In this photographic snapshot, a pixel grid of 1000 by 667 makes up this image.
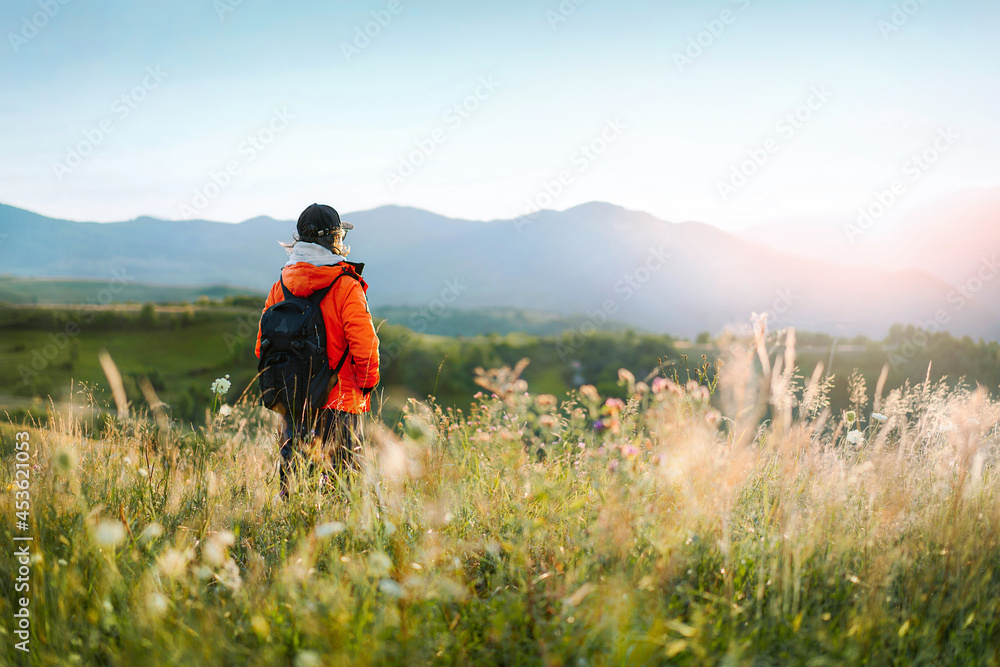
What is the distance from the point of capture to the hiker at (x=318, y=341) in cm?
351

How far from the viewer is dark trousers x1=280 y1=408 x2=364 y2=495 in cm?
341

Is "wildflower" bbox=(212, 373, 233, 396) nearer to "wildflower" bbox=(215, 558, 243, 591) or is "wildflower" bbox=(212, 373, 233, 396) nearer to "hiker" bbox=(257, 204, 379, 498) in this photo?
"hiker" bbox=(257, 204, 379, 498)

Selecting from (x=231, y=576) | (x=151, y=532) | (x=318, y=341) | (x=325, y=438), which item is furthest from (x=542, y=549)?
(x=318, y=341)

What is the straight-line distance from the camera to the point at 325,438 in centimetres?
368

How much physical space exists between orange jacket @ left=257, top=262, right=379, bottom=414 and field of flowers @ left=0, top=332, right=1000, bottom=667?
2.35 ft

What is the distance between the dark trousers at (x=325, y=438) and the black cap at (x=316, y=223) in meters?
1.27

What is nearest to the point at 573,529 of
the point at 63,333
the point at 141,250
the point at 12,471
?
the point at 12,471

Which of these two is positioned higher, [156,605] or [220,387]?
[220,387]

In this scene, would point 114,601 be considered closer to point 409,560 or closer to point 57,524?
point 57,524

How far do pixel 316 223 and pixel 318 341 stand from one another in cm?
86

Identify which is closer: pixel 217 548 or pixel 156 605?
pixel 156 605

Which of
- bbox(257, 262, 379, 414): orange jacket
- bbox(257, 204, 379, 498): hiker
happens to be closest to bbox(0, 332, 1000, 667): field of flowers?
bbox(257, 204, 379, 498): hiker

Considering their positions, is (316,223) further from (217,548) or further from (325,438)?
(217,548)

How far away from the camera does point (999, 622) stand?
2.15m
